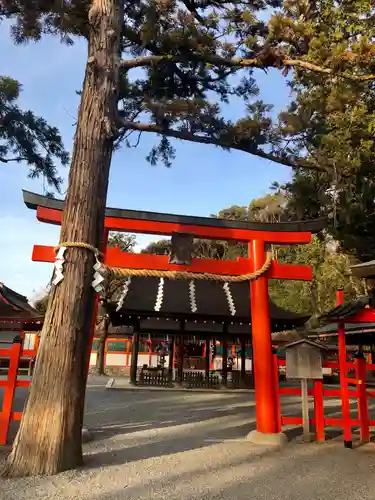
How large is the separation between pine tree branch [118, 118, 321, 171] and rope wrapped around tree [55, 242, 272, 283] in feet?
4.72

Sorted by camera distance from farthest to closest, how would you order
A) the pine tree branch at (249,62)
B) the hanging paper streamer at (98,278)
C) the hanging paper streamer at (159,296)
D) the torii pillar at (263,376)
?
the hanging paper streamer at (159,296)
the torii pillar at (263,376)
the pine tree branch at (249,62)
the hanging paper streamer at (98,278)

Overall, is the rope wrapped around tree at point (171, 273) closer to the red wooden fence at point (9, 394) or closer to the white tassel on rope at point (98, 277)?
the white tassel on rope at point (98, 277)

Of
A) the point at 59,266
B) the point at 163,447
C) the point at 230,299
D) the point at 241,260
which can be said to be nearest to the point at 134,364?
the point at 230,299

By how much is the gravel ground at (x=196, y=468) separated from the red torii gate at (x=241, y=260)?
87 centimetres

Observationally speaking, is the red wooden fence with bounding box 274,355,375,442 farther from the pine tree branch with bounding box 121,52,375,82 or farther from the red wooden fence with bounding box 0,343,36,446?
the pine tree branch with bounding box 121,52,375,82

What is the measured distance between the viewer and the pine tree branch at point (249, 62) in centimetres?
525

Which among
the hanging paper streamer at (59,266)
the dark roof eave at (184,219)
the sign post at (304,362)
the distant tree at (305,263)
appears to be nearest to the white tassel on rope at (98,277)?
the hanging paper streamer at (59,266)

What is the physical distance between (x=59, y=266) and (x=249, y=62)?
3882mm

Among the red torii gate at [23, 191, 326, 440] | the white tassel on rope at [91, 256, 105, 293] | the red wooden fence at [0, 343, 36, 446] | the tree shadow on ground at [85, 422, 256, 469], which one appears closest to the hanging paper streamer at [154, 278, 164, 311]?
the tree shadow on ground at [85, 422, 256, 469]

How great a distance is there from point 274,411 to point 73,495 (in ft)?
10.8

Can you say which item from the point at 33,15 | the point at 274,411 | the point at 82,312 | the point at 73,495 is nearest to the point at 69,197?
the point at 82,312

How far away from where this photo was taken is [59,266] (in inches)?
186

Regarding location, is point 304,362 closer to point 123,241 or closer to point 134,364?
point 134,364

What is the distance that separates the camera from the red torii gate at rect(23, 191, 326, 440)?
6047mm
